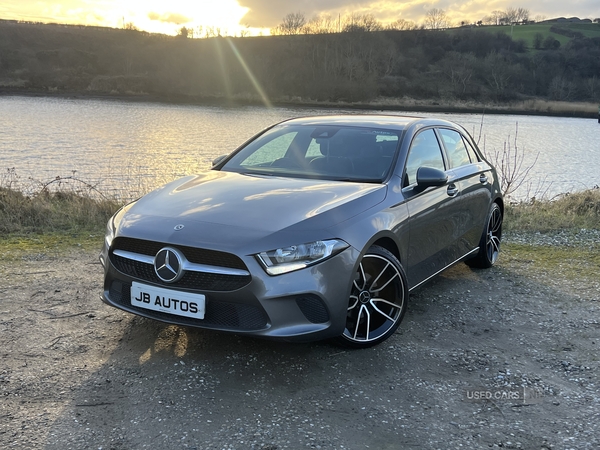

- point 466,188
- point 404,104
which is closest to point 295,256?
point 466,188

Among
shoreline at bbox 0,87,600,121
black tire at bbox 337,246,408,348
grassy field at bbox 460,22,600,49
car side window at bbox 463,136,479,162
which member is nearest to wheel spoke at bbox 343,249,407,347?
black tire at bbox 337,246,408,348

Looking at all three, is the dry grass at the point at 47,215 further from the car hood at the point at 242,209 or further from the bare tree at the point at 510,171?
the bare tree at the point at 510,171

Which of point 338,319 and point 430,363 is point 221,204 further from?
point 430,363

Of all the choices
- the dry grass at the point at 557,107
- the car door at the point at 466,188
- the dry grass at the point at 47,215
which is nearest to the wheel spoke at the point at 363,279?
the car door at the point at 466,188

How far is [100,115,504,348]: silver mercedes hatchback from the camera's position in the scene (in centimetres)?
329

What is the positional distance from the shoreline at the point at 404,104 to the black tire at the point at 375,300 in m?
59.4

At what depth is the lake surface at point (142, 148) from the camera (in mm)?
17766

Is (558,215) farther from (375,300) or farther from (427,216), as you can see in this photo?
(375,300)

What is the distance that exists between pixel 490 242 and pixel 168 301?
4.13 meters

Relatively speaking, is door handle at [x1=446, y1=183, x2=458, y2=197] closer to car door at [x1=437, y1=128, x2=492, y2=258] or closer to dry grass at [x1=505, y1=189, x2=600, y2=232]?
car door at [x1=437, y1=128, x2=492, y2=258]

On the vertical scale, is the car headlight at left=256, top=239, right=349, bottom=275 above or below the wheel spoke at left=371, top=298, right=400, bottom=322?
above

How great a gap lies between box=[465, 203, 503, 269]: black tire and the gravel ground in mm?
1142

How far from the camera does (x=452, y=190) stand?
4.99 meters

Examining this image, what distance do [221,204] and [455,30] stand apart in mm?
111711
